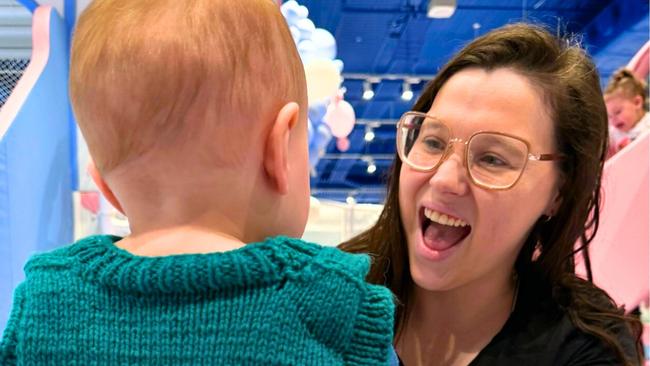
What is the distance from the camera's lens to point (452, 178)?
131cm

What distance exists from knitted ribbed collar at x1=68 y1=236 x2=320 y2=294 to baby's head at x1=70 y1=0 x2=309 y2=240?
67 mm

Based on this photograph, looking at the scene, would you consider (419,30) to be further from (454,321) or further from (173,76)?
(173,76)

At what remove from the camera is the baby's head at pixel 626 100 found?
4062mm

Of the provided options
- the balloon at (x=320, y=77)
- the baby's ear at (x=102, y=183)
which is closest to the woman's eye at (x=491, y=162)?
the baby's ear at (x=102, y=183)

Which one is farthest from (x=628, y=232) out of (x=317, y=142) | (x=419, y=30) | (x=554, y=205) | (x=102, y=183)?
(x=102, y=183)

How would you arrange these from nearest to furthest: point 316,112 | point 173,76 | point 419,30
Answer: point 173,76
point 316,112
point 419,30

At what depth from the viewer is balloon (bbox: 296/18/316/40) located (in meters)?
3.40

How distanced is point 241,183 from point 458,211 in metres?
0.70

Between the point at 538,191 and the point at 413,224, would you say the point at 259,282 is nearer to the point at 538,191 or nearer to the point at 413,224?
the point at 413,224

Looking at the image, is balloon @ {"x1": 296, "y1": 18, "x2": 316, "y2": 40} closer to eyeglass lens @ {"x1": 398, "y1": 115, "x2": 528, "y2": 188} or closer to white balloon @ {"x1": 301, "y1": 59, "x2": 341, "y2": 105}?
white balloon @ {"x1": 301, "y1": 59, "x2": 341, "y2": 105}

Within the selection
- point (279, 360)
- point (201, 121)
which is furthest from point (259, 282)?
point (201, 121)

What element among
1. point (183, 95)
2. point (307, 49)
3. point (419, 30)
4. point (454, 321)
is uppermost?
point (419, 30)

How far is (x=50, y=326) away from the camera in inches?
27.6

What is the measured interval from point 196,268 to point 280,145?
0.16 m
